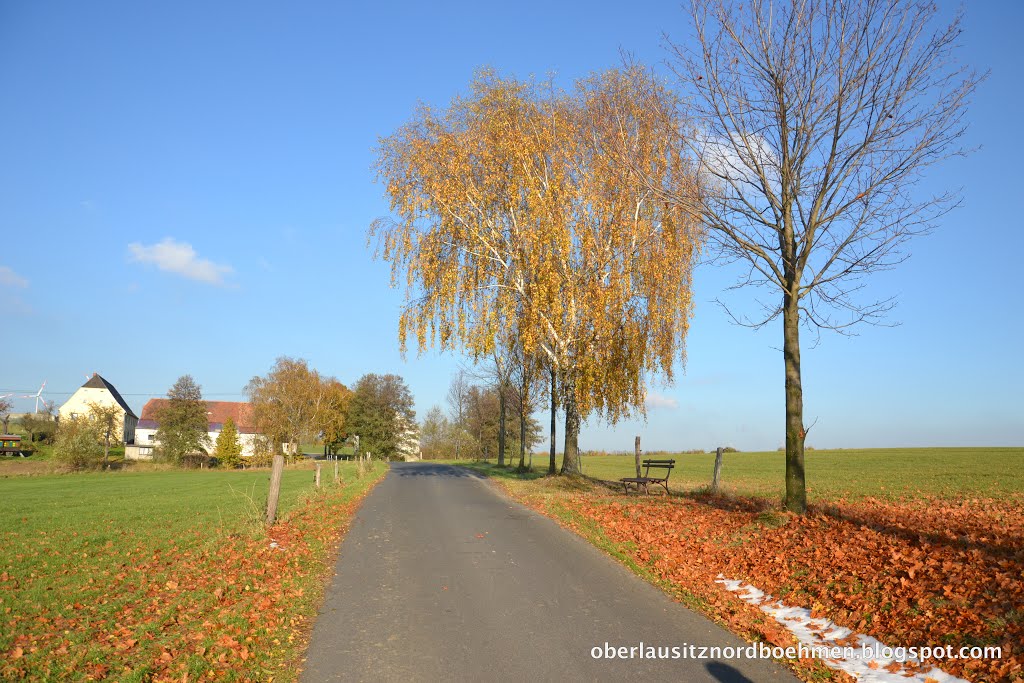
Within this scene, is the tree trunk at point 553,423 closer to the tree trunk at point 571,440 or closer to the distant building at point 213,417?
the tree trunk at point 571,440

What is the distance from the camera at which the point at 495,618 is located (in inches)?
270

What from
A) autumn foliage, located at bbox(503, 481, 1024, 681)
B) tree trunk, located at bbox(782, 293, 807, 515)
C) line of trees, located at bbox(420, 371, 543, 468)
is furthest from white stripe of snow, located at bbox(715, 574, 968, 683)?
line of trees, located at bbox(420, 371, 543, 468)

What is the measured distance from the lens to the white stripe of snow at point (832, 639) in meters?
5.38

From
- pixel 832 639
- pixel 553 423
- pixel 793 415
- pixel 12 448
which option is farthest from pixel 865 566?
pixel 12 448

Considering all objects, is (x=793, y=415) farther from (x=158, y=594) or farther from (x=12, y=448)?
(x=12, y=448)

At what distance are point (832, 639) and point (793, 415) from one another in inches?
241

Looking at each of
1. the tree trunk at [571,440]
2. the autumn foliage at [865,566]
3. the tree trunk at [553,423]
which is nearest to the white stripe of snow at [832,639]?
the autumn foliage at [865,566]

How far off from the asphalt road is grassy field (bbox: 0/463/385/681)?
1.93 feet

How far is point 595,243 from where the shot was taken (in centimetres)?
1989

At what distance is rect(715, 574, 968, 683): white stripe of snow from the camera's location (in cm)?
538

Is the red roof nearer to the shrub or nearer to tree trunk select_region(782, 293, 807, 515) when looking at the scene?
the shrub

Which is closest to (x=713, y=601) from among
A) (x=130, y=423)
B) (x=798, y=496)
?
(x=798, y=496)

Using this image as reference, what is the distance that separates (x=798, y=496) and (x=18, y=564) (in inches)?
524

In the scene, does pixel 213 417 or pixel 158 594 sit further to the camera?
pixel 213 417
